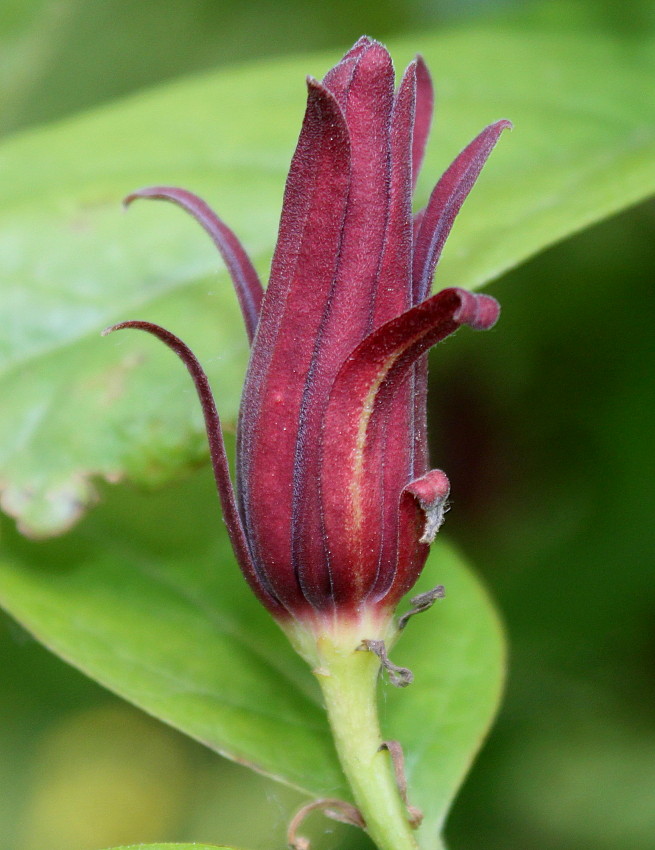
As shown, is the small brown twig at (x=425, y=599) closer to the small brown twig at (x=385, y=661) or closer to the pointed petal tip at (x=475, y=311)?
the small brown twig at (x=385, y=661)

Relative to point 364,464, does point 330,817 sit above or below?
below

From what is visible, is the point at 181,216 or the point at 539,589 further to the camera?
the point at 539,589

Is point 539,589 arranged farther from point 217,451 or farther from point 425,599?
point 217,451

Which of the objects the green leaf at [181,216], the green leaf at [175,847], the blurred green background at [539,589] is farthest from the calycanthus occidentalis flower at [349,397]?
the blurred green background at [539,589]

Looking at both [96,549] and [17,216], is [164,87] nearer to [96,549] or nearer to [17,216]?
[17,216]

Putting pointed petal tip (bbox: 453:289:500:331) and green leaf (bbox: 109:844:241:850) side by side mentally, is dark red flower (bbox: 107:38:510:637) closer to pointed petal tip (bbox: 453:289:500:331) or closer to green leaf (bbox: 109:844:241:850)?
pointed petal tip (bbox: 453:289:500:331)

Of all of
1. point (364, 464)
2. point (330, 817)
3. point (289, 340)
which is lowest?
point (330, 817)

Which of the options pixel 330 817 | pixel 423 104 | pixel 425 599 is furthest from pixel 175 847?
pixel 423 104

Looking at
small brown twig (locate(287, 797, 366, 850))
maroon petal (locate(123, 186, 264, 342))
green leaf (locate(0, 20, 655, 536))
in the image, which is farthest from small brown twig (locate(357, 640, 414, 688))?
green leaf (locate(0, 20, 655, 536))
